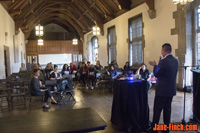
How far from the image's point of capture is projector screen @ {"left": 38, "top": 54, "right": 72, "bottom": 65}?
63.8 ft

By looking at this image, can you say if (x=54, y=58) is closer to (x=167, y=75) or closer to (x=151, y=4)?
(x=151, y=4)

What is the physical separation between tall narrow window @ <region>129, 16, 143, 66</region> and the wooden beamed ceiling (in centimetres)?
105

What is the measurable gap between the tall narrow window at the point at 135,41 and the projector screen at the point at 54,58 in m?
10.9

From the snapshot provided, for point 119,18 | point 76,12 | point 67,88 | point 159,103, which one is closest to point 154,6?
point 119,18

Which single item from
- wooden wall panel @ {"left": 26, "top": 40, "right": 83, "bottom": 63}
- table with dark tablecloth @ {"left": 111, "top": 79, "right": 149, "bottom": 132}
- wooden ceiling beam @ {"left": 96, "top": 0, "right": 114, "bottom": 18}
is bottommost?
table with dark tablecloth @ {"left": 111, "top": 79, "right": 149, "bottom": 132}

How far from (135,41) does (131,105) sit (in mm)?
7443

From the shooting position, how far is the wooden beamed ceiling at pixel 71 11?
10.3 meters

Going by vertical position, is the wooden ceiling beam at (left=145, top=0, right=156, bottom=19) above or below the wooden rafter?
below

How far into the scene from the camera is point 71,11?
54.8 ft

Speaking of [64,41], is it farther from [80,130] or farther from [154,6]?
[80,130]

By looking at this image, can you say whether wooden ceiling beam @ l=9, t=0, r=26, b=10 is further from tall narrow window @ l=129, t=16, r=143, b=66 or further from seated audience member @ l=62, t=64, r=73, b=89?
tall narrow window @ l=129, t=16, r=143, b=66

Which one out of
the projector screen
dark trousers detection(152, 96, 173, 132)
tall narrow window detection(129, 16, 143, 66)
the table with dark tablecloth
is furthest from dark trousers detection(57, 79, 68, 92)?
the projector screen

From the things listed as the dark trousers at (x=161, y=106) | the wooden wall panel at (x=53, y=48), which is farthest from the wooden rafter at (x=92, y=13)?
the dark trousers at (x=161, y=106)

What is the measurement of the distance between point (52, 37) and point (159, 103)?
1854cm
